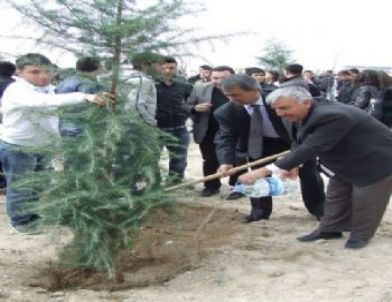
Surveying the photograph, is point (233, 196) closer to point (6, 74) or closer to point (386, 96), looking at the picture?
point (386, 96)

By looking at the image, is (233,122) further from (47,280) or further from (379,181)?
(47,280)

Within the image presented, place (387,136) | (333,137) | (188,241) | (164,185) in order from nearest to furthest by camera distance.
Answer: (164,185)
(333,137)
(387,136)
(188,241)

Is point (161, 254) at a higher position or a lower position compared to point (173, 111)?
lower

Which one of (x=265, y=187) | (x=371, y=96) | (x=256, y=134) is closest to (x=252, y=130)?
(x=256, y=134)

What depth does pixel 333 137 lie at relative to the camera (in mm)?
4691

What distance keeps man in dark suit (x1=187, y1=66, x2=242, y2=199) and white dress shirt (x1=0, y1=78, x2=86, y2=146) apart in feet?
7.30

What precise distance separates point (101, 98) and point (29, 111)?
592mm

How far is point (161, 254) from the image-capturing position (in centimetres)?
515

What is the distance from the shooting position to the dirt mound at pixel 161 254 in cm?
443

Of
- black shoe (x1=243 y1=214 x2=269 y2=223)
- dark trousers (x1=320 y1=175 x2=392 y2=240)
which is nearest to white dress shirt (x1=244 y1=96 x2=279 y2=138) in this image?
dark trousers (x1=320 y1=175 x2=392 y2=240)

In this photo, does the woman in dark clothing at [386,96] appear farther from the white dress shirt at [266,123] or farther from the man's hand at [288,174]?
the man's hand at [288,174]

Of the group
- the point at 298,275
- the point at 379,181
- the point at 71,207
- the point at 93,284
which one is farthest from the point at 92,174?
the point at 379,181

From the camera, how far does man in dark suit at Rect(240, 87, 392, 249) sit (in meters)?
4.69

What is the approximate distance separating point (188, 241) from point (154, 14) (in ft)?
7.51
